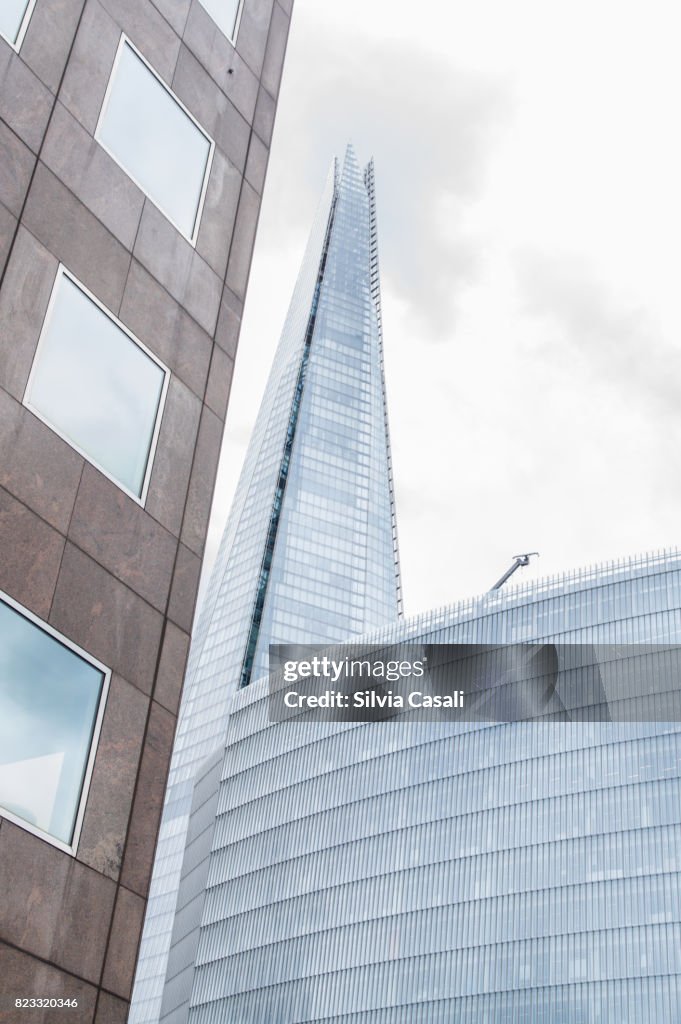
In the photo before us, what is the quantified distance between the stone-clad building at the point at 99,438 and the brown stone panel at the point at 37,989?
0.02 m

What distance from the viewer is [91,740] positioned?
1585 centimetres

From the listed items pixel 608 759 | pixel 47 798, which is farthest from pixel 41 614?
pixel 608 759

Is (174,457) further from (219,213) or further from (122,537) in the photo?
(219,213)

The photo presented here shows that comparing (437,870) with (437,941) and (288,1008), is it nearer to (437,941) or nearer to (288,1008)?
(437,941)

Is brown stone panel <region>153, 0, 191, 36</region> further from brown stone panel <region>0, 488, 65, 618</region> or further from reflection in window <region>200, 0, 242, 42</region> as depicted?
brown stone panel <region>0, 488, 65, 618</region>

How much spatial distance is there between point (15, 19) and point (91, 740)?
9981 mm

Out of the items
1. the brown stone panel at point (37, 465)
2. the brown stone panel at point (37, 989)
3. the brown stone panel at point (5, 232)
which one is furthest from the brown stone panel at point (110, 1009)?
the brown stone panel at point (5, 232)

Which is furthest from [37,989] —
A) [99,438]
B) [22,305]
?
[22,305]

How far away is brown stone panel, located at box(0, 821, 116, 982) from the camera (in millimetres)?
13984

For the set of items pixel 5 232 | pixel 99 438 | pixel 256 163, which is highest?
pixel 256 163

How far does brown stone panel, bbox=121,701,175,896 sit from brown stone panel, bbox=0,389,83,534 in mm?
2970

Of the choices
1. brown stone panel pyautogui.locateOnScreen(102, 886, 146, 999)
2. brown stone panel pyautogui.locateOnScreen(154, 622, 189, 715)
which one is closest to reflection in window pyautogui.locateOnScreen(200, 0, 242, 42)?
brown stone panel pyautogui.locateOnScreen(154, 622, 189, 715)

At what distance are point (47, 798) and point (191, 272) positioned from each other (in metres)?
9.23

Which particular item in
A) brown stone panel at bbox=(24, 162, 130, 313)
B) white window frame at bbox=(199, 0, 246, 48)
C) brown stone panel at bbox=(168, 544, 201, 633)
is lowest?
brown stone panel at bbox=(168, 544, 201, 633)
